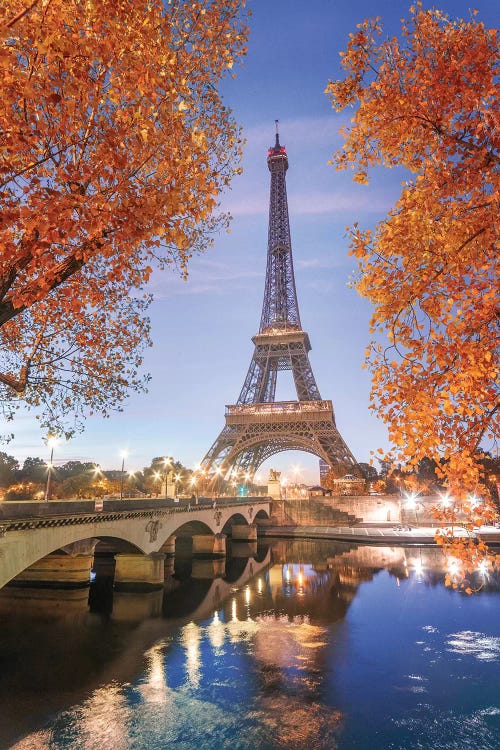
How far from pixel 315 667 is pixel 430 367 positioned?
13605mm

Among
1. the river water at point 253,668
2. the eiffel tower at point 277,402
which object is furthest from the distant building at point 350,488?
the river water at point 253,668

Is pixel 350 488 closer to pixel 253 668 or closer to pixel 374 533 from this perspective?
pixel 374 533

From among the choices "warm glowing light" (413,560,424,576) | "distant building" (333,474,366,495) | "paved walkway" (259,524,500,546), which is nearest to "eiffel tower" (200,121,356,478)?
"distant building" (333,474,366,495)

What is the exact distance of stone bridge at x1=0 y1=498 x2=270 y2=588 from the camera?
15672 millimetres

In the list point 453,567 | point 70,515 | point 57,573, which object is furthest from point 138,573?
point 453,567

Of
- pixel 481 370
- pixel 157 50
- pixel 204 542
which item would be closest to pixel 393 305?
pixel 481 370

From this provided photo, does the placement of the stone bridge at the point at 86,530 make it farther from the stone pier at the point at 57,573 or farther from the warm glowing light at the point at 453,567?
the warm glowing light at the point at 453,567

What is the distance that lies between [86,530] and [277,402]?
1911 inches

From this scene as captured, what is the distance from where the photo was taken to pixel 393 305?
6824mm

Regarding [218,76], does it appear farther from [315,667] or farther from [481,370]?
[315,667]

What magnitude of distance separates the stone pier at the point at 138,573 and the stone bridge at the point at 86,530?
664 mm

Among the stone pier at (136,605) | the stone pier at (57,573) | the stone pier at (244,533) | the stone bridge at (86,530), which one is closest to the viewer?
the stone bridge at (86,530)

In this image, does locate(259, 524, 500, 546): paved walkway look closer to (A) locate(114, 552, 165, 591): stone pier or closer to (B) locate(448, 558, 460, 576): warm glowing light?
(B) locate(448, 558, 460, 576): warm glowing light

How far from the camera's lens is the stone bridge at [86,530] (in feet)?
51.4
